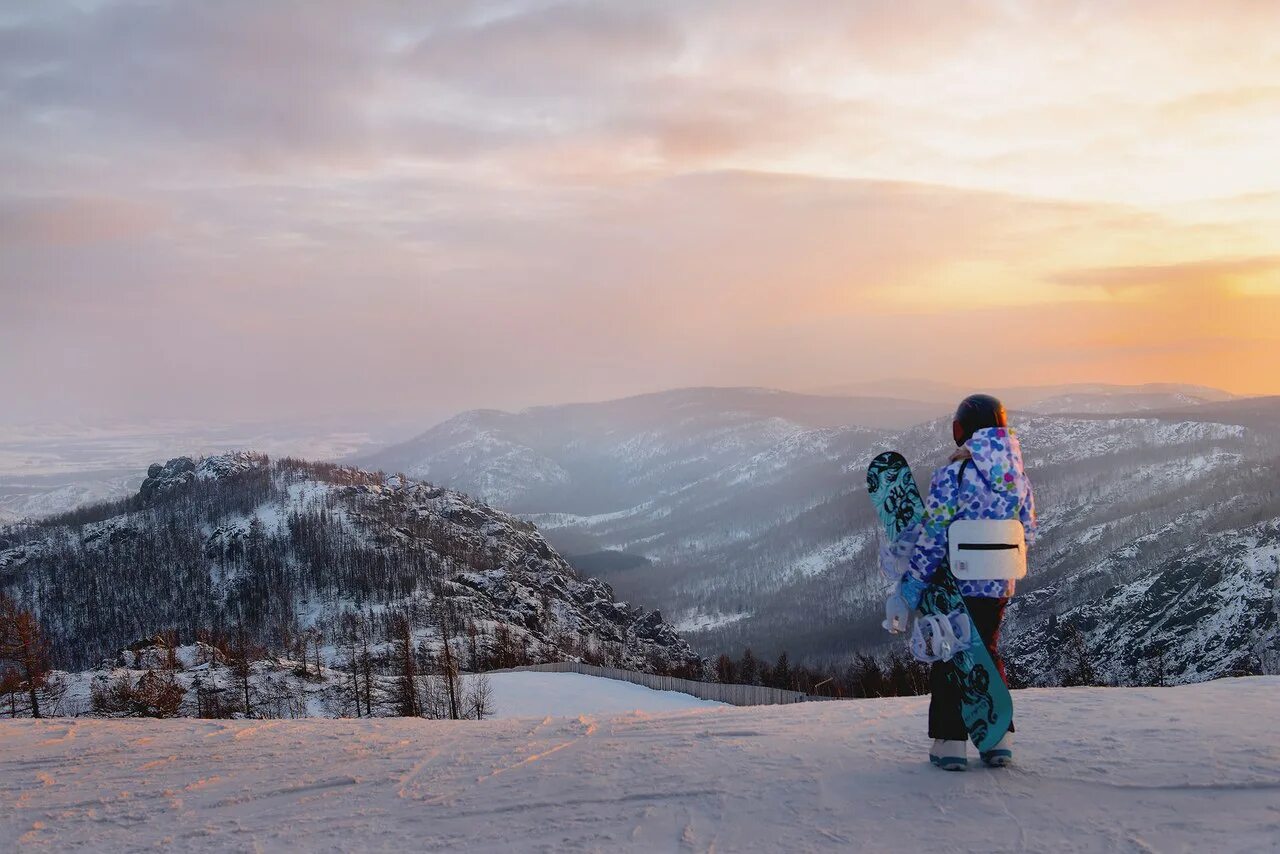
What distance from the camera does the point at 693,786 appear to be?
324 inches

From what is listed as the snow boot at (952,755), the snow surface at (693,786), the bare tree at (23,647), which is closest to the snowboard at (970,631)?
the snow boot at (952,755)

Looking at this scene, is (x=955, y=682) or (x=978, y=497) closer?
(x=978, y=497)

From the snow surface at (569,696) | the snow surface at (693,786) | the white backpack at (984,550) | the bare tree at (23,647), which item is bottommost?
the snow surface at (569,696)

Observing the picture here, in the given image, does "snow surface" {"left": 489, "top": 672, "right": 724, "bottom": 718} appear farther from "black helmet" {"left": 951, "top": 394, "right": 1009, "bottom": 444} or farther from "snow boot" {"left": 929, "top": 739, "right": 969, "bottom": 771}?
"black helmet" {"left": 951, "top": 394, "right": 1009, "bottom": 444}

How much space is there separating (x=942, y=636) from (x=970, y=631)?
0.29m

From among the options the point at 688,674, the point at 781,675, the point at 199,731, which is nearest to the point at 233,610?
the point at 688,674

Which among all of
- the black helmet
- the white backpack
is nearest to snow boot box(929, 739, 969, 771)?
the white backpack

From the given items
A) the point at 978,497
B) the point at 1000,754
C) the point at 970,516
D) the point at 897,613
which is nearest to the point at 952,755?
the point at 1000,754

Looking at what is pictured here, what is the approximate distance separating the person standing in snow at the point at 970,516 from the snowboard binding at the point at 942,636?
0.38 ft

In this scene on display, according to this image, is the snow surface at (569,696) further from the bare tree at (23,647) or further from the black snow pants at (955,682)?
the black snow pants at (955,682)

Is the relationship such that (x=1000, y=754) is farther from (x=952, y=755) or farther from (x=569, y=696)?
(x=569, y=696)

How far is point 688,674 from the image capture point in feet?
424

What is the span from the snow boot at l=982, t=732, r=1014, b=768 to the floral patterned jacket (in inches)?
54.6

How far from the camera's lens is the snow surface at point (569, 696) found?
39.5m
